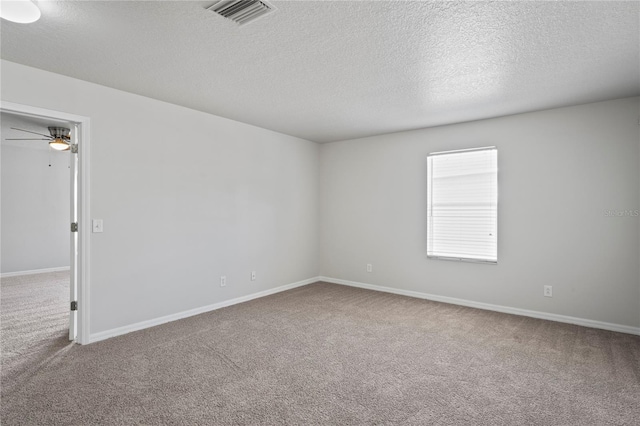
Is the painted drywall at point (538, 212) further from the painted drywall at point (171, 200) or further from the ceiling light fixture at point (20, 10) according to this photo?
the ceiling light fixture at point (20, 10)

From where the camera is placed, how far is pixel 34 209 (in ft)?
22.6

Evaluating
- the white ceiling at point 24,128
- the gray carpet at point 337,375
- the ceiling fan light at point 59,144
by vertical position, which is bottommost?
the gray carpet at point 337,375

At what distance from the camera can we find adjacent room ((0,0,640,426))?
2250 mm

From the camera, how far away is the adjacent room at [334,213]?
225 cm

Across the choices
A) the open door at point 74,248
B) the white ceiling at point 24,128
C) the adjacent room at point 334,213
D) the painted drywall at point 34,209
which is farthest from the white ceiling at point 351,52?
the painted drywall at point 34,209

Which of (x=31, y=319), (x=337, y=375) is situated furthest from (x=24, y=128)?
(x=337, y=375)

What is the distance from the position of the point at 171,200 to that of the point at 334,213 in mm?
2901

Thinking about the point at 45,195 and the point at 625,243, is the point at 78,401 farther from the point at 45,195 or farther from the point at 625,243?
the point at 45,195

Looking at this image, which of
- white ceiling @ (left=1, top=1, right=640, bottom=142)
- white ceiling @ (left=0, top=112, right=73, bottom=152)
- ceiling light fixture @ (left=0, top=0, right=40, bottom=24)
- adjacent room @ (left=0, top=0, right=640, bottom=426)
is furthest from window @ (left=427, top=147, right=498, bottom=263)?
white ceiling @ (left=0, top=112, right=73, bottom=152)

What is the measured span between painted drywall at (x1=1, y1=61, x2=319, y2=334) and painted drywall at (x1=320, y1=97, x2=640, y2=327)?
5.16ft

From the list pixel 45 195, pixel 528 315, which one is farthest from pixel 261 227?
pixel 45 195

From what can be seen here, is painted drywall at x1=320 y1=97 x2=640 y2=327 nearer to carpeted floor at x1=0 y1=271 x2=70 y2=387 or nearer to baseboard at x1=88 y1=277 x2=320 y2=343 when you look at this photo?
baseboard at x1=88 y1=277 x2=320 y2=343

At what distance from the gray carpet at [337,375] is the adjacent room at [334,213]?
0.02 meters

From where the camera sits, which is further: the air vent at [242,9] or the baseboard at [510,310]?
the baseboard at [510,310]
